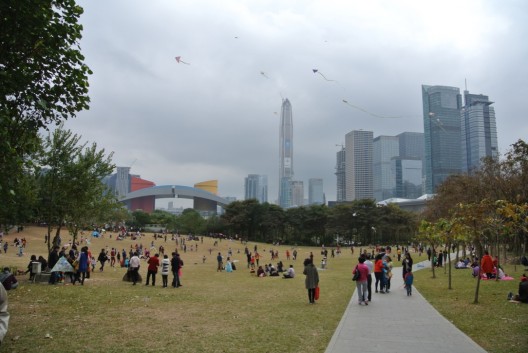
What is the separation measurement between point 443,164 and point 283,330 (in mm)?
144426

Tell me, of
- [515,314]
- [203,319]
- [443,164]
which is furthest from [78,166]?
[443,164]

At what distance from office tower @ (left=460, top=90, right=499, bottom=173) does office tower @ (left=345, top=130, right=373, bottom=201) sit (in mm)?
64344

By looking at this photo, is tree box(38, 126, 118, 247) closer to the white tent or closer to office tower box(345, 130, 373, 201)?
the white tent

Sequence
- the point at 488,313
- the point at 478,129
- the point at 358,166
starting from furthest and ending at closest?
the point at 358,166
the point at 478,129
the point at 488,313

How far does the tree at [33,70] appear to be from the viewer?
7527 millimetres

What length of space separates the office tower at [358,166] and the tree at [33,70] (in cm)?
18490

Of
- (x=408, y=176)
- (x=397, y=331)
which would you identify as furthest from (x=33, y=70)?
(x=408, y=176)

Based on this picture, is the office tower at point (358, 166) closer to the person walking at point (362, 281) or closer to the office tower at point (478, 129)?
the office tower at point (478, 129)

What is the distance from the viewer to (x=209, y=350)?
22.8ft

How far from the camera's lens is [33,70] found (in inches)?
334

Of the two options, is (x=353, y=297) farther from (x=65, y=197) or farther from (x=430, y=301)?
(x=65, y=197)

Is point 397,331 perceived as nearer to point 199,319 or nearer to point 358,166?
Answer: point 199,319

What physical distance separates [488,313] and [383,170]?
7539 inches

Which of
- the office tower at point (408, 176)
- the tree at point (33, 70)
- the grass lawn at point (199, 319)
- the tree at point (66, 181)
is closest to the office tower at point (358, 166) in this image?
the office tower at point (408, 176)
